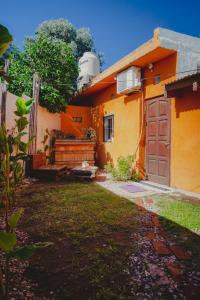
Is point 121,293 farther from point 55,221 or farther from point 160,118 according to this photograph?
point 160,118

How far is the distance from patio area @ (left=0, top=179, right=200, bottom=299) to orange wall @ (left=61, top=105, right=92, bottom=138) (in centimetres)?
765

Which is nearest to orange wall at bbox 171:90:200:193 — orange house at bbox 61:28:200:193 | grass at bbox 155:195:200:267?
orange house at bbox 61:28:200:193

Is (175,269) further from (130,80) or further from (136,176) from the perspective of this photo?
(130,80)

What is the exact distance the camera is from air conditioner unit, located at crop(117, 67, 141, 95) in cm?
823

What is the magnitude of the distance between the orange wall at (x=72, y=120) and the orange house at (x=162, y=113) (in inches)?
119

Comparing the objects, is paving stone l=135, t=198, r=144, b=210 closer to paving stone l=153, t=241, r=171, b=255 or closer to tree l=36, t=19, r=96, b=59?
paving stone l=153, t=241, r=171, b=255

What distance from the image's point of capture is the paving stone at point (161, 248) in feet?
10.0

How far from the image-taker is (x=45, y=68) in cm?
1025

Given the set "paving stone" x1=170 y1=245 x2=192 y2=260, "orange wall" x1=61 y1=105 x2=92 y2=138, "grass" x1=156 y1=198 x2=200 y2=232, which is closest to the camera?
"paving stone" x1=170 y1=245 x2=192 y2=260

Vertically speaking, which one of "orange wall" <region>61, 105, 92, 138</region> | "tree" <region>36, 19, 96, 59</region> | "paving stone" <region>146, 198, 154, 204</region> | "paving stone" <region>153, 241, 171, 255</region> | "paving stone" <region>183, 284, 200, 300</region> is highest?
"tree" <region>36, 19, 96, 59</region>

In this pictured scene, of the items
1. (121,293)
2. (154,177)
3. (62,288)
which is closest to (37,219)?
(62,288)

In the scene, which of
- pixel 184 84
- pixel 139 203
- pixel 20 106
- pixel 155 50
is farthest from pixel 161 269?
pixel 155 50

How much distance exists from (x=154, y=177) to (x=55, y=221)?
4579 mm

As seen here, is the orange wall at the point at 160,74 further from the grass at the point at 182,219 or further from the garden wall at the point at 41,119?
the garden wall at the point at 41,119
